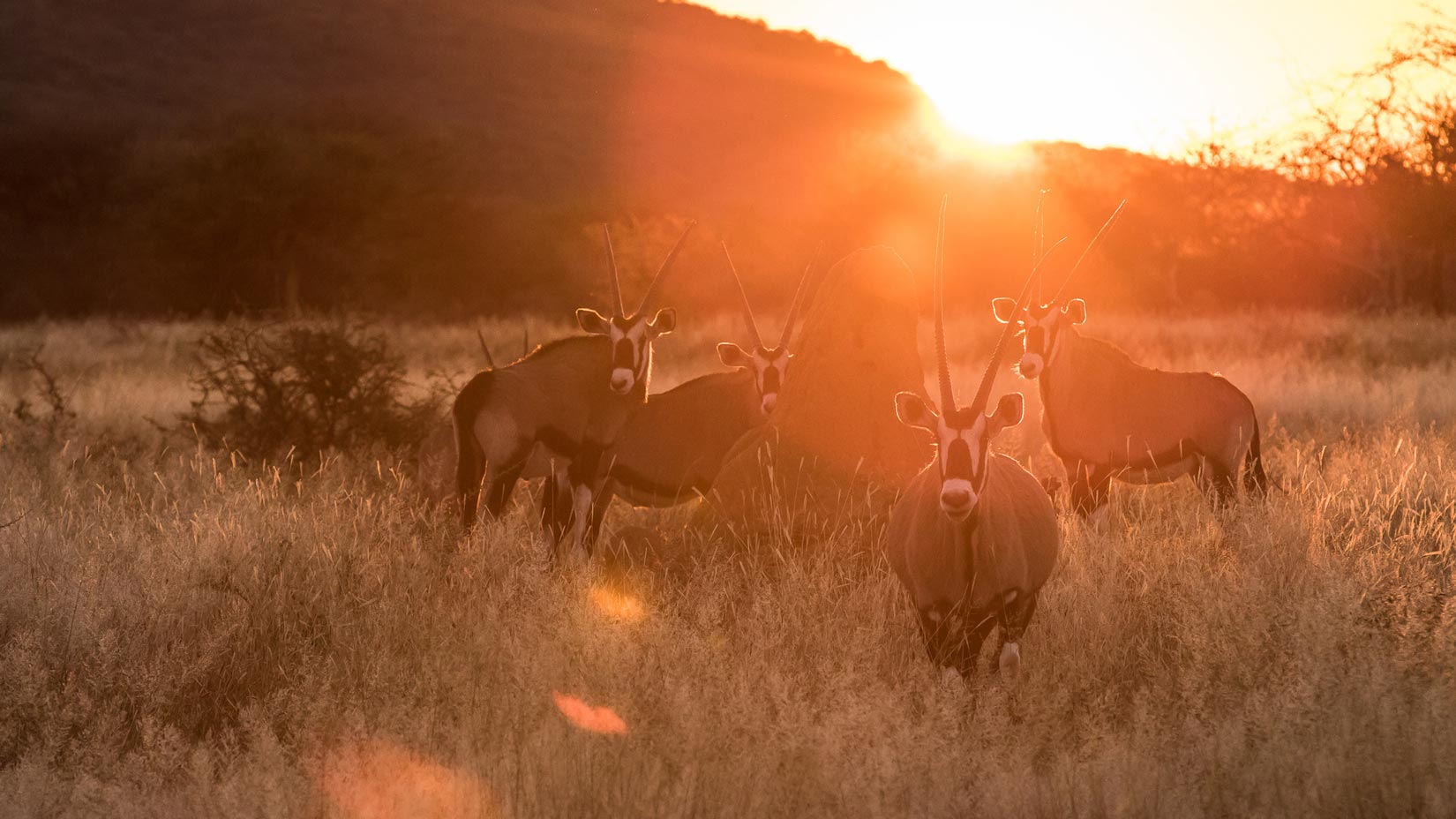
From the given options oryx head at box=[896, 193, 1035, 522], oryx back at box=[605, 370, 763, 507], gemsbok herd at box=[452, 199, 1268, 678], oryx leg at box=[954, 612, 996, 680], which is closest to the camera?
oryx head at box=[896, 193, 1035, 522]

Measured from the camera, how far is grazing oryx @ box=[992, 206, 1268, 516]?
8438 millimetres

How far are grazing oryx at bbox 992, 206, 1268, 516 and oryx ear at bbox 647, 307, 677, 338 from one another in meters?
2.32

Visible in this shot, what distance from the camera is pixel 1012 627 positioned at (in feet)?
18.1

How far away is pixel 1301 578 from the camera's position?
634 cm

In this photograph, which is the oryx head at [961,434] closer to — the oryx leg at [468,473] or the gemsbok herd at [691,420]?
the gemsbok herd at [691,420]

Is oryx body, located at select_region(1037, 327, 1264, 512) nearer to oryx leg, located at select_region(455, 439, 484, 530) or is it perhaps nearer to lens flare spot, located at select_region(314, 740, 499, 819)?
oryx leg, located at select_region(455, 439, 484, 530)

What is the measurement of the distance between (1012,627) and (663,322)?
4308 mm

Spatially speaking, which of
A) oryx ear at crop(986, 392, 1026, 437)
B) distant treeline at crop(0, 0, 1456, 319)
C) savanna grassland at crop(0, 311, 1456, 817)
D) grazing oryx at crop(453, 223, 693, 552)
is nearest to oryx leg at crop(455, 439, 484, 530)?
grazing oryx at crop(453, 223, 693, 552)

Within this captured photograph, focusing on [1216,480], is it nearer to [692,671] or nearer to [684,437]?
[684,437]

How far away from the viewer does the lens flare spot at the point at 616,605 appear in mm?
6383

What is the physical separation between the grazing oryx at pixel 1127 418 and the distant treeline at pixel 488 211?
10.7 meters

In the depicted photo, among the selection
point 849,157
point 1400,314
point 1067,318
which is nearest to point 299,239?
point 849,157

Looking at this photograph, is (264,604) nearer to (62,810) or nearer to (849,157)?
(62,810)

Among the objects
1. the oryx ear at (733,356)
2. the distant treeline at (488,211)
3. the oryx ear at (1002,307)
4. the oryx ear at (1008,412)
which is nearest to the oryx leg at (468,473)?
the oryx ear at (733,356)
